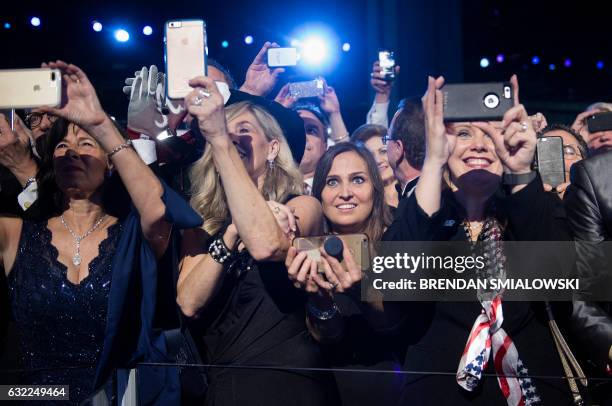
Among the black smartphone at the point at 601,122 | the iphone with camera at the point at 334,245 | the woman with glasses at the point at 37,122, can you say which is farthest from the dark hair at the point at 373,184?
the woman with glasses at the point at 37,122

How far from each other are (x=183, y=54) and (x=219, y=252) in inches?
24.6

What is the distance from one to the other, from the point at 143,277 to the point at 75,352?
31 centimetres

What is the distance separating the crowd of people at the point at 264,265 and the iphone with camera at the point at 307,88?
19.2 inches

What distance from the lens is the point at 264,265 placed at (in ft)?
7.78

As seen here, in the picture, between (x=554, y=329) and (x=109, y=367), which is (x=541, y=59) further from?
(x=109, y=367)

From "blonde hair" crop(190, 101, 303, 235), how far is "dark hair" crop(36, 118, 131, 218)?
240mm

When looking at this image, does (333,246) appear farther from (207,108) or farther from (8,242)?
(8,242)

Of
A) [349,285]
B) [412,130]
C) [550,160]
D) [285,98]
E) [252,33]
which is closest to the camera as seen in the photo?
[349,285]

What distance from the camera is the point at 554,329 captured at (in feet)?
7.36

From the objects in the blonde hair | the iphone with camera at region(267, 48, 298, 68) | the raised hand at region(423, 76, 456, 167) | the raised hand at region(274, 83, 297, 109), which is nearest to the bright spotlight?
the iphone with camera at region(267, 48, 298, 68)

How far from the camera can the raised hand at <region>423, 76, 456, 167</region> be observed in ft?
7.18

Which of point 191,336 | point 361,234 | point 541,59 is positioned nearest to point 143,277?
point 191,336

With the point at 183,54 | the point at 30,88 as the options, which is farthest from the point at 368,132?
the point at 30,88

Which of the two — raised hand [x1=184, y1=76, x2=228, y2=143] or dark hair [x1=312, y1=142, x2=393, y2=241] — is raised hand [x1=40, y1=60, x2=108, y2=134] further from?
dark hair [x1=312, y1=142, x2=393, y2=241]
